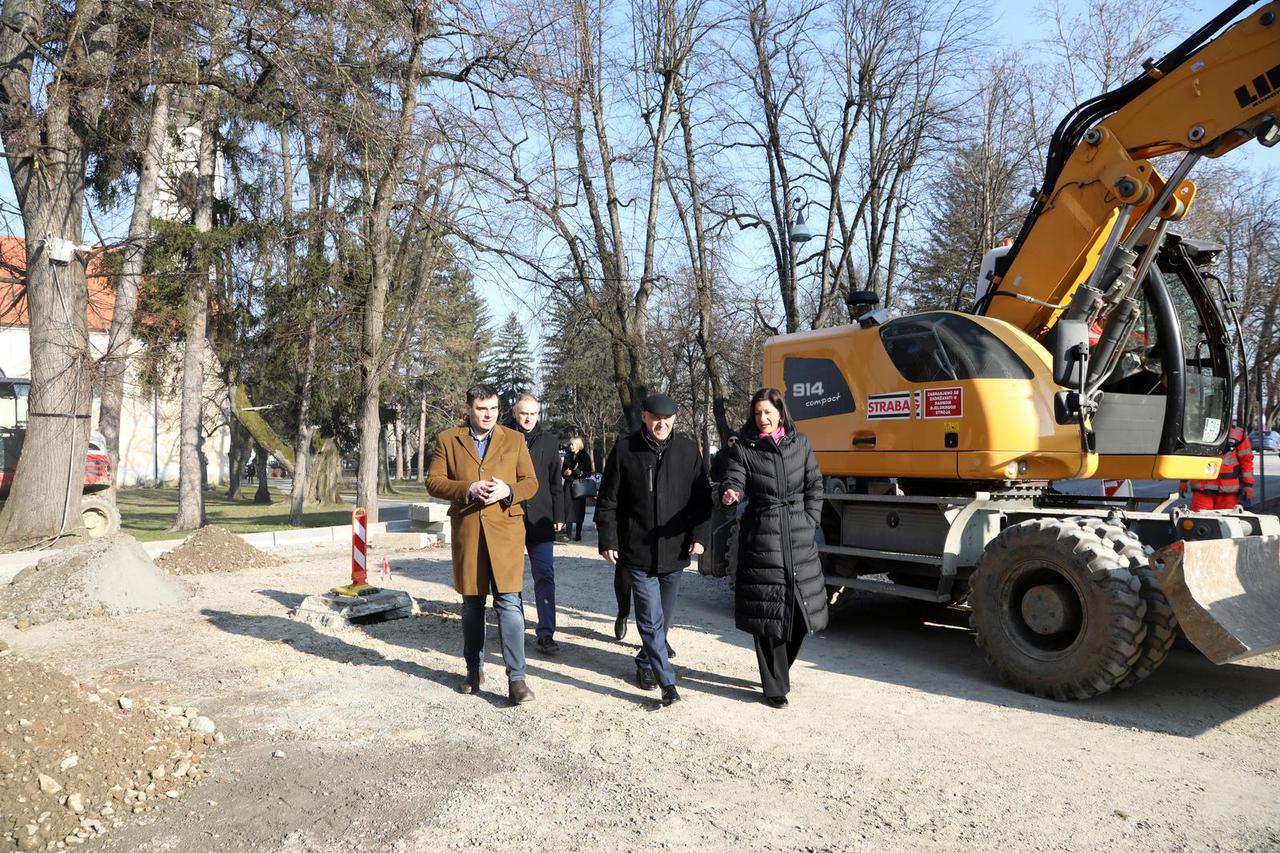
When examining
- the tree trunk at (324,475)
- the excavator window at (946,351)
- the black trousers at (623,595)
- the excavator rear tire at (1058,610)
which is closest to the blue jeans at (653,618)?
the black trousers at (623,595)

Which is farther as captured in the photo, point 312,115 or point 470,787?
point 312,115

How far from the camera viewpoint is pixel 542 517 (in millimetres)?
7113

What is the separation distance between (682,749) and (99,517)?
12537 millimetres

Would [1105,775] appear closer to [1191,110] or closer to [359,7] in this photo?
[1191,110]

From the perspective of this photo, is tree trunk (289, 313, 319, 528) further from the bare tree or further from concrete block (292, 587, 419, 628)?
concrete block (292, 587, 419, 628)

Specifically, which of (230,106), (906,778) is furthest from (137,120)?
(906,778)

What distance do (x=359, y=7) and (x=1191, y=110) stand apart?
1100cm

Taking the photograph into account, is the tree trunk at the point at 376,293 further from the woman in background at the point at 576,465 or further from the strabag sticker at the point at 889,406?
the strabag sticker at the point at 889,406

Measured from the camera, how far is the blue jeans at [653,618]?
561 cm

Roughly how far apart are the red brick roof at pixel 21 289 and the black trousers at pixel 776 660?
11.4 metres

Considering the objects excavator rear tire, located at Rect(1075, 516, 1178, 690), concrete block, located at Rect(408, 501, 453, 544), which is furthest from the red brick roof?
excavator rear tire, located at Rect(1075, 516, 1178, 690)

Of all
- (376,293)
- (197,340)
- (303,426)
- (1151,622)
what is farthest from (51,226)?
(1151,622)

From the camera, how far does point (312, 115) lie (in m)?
12.2

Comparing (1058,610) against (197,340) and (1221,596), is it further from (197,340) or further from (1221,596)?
(197,340)
